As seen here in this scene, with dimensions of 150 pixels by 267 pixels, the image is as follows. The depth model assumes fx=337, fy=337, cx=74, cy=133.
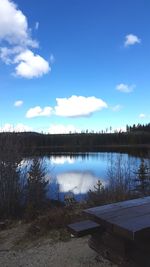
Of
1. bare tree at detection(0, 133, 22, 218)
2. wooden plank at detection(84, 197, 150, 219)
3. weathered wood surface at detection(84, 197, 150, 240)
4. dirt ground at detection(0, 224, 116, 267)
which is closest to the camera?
weathered wood surface at detection(84, 197, 150, 240)

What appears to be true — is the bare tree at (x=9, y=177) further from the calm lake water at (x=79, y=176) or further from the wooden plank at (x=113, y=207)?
the wooden plank at (x=113, y=207)

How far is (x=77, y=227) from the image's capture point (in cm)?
418

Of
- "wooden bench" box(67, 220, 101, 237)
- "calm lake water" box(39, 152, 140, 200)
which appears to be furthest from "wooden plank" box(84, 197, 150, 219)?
"calm lake water" box(39, 152, 140, 200)

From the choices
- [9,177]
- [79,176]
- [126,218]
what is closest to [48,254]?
[126,218]

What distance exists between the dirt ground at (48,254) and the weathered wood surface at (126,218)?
92 cm

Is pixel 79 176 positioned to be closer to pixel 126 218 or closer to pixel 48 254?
pixel 48 254

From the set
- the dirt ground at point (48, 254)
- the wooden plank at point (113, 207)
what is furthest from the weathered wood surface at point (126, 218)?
the dirt ground at point (48, 254)

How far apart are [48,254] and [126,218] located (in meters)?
2.11

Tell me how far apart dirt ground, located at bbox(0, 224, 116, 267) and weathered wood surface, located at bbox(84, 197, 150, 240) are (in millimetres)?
919

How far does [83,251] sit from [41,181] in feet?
22.4

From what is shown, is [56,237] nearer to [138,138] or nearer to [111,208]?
[111,208]

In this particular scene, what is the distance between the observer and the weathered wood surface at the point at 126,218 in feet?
11.1

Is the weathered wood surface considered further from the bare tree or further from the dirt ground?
the bare tree

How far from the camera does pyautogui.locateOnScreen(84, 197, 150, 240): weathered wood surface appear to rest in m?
3.38
